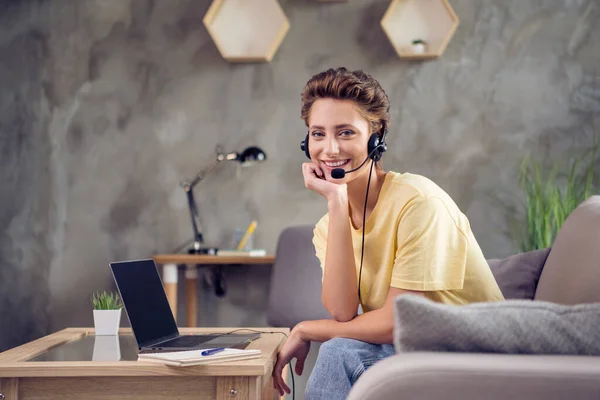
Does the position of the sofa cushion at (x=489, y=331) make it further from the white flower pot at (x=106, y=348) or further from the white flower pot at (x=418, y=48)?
the white flower pot at (x=418, y=48)

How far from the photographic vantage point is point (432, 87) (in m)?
3.84

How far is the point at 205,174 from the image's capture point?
3.91 meters

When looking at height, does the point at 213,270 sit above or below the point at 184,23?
below

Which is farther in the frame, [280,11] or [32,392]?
[280,11]

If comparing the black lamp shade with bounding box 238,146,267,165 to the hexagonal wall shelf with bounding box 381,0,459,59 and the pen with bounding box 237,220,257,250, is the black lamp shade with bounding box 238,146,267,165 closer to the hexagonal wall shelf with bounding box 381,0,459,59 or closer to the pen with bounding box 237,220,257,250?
the pen with bounding box 237,220,257,250

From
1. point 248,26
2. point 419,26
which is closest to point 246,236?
point 248,26

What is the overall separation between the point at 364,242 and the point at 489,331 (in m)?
0.94

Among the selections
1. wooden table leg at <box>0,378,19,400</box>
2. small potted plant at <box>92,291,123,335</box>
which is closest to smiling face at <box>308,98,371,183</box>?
small potted plant at <box>92,291,123,335</box>

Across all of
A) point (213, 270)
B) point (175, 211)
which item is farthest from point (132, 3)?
point (213, 270)

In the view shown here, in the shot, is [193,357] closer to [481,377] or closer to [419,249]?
[419,249]

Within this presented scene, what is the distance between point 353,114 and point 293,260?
161cm

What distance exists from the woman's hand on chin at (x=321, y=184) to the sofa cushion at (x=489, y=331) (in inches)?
35.6

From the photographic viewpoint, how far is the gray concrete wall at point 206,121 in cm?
382

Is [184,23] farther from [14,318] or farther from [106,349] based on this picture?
[106,349]
